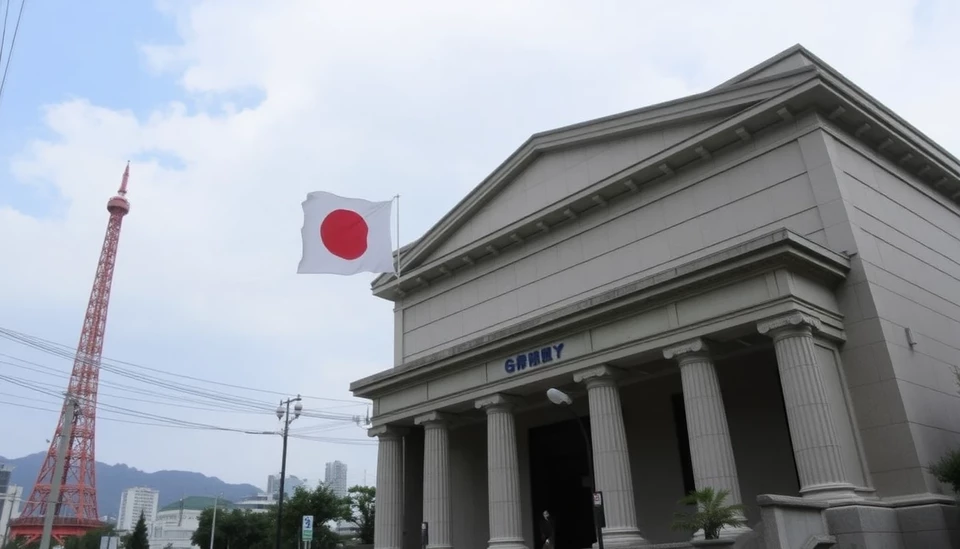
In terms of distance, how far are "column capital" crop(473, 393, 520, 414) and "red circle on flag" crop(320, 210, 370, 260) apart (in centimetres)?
698

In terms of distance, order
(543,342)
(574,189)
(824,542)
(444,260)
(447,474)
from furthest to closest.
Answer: (444,260)
(574,189)
(447,474)
(543,342)
(824,542)

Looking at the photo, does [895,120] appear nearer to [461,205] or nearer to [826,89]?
[826,89]

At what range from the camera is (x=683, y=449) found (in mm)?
23938

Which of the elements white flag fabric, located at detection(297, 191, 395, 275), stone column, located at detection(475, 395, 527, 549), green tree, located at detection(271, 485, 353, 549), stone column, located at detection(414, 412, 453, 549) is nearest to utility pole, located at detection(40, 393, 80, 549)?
white flag fabric, located at detection(297, 191, 395, 275)

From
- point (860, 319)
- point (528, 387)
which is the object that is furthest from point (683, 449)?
point (860, 319)

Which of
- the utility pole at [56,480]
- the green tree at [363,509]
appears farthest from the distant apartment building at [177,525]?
the utility pole at [56,480]

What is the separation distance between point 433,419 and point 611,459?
762 cm

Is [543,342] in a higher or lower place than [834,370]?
higher

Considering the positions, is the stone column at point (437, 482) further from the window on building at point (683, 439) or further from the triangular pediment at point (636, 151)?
the window on building at point (683, 439)

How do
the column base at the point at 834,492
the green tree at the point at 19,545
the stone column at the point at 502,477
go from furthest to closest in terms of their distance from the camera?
the green tree at the point at 19,545 → the stone column at the point at 502,477 → the column base at the point at 834,492

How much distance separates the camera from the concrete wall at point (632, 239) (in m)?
21.6

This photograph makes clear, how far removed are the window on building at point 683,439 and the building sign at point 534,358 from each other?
5093mm

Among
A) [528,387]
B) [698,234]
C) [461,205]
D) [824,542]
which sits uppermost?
[461,205]

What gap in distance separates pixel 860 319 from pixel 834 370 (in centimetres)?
164
